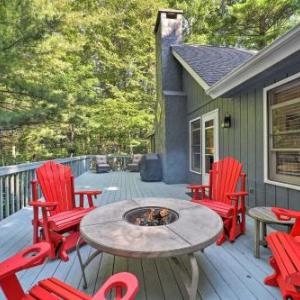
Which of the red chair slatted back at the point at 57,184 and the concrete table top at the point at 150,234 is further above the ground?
the red chair slatted back at the point at 57,184

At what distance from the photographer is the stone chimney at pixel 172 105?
25.5 ft

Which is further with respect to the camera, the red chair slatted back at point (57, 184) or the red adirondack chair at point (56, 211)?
the red chair slatted back at point (57, 184)

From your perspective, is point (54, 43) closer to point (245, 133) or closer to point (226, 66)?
point (226, 66)

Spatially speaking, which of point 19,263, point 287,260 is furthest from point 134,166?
point 19,263

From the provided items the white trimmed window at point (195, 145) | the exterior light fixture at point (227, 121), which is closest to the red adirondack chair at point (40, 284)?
the exterior light fixture at point (227, 121)

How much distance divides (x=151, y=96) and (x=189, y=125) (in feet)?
24.9

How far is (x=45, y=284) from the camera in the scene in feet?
4.79

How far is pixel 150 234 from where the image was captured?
196 centimetres

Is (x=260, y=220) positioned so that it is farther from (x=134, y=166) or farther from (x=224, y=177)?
(x=134, y=166)

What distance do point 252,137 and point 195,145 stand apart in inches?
121

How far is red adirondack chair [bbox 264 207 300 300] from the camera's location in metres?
1.51

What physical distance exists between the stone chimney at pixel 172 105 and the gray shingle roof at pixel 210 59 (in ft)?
1.58

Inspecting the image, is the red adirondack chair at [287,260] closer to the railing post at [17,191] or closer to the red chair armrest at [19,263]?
the red chair armrest at [19,263]

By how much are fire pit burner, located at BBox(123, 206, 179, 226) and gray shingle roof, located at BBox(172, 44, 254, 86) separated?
11.1ft
